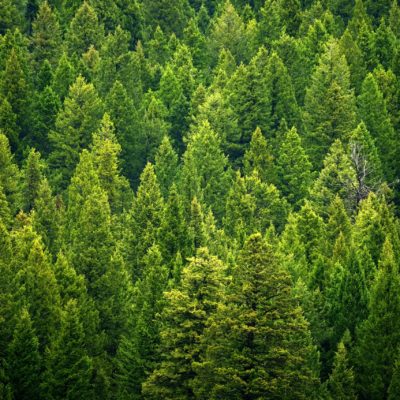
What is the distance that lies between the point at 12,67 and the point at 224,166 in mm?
22749

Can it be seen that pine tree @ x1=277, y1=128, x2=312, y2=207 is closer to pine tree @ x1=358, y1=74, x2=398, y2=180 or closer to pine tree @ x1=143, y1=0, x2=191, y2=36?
pine tree @ x1=358, y1=74, x2=398, y2=180

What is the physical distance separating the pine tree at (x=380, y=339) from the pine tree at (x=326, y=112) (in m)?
33.5

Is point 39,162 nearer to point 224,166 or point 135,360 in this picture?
point 224,166

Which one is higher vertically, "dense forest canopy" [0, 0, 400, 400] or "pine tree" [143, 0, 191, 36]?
"pine tree" [143, 0, 191, 36]

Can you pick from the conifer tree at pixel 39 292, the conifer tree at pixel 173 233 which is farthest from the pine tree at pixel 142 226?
the conifer tree at pixel 39 292

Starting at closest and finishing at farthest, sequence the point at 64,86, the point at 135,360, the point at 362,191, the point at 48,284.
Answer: the point at 135,360
the point at 48,284
the point at 362,191
the point at 64,86

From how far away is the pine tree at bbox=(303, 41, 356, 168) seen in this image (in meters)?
93.2

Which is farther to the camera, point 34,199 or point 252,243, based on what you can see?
point 34,199

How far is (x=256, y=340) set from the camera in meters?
53.4

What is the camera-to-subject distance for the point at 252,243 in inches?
2160

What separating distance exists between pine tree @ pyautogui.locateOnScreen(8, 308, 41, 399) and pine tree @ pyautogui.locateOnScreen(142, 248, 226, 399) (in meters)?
7.29

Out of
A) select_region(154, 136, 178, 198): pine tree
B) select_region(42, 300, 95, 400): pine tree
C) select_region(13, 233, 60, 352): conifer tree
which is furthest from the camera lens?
select_region(154, 136, 178, 198): pine tree

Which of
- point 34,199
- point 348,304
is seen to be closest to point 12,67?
point 34,199

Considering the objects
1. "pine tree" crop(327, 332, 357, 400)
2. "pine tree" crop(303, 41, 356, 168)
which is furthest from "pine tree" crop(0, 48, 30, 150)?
"pine tree" crop(327, 332, 357, 400)
